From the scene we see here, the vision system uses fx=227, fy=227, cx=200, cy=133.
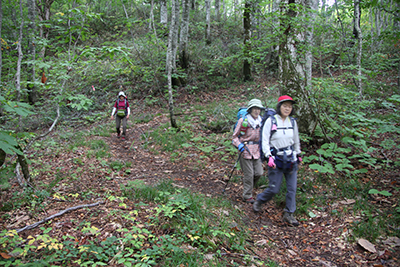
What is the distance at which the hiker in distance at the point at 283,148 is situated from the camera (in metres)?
4.54

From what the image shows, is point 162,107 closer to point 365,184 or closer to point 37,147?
point 37,147

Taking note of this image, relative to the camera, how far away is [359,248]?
385 centimetres

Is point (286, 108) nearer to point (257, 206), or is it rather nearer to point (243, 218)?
point (257, 206)

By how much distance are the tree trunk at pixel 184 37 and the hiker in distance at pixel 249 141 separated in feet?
32.8

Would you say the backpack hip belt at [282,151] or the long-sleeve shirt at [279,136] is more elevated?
the long-sleeve shirt at [279,136]

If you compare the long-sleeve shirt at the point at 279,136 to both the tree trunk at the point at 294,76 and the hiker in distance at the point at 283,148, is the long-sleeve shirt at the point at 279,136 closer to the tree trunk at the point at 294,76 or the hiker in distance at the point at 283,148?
the hiker in distance at the point at 283,148

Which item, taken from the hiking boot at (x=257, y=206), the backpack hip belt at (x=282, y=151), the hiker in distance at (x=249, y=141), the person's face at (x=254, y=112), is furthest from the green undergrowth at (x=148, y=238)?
the person's face at (x=254, y=112)

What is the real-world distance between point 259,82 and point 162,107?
6.30 meters

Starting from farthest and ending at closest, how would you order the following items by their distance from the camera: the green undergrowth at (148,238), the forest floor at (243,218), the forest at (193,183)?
1. the forest floor at (243,218)
2. the forest at (193,183)
3. the green undergrowth at (148,238)

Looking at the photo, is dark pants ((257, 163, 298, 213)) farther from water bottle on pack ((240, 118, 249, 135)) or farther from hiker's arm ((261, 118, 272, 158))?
water bottle on pack ((240, 118, 249, 135))

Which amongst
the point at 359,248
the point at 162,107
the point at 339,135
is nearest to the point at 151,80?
the point at 162,107

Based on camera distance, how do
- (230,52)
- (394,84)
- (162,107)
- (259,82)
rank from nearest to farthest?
1. (394,84)
2. (162,107)
3. (259,82)
4. (230,52)

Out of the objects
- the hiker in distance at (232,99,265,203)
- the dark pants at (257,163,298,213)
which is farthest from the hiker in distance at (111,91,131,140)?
the dark pants at (257,163,298,213)

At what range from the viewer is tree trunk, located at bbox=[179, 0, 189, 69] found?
13386 mm
